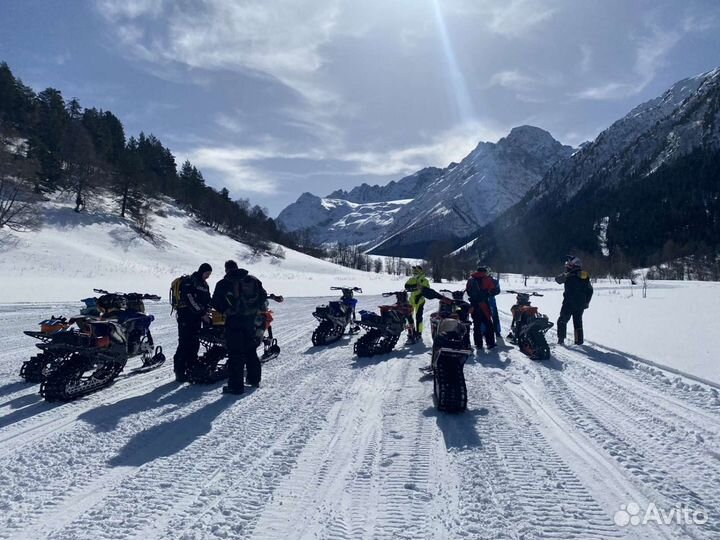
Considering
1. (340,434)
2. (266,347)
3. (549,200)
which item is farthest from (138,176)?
(549,200)

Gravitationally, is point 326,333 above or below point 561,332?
below

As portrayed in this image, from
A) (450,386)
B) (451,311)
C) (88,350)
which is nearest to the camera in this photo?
(450,386)

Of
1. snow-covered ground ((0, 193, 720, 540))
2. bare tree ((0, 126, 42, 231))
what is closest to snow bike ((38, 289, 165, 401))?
snow-covered ground ((0, 193, 720, 540))

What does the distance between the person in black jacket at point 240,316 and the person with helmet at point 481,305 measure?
204 inches

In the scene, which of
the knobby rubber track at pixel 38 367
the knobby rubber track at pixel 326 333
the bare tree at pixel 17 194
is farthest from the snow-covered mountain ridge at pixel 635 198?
the knobby rubber track at pixel 38 367

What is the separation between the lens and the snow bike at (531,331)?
27.6ft

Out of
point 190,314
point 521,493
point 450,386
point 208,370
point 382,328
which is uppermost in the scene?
point 190,314

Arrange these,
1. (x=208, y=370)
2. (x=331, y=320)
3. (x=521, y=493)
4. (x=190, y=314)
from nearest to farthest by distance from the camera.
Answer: (x=521, y=493) → (x=208, y=370) → (x=190, y=314) → (x=331, y=320)

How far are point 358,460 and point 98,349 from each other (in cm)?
429

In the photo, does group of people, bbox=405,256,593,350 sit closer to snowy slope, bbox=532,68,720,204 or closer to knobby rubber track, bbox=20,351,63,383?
knobby rubber track, bbox=20,351,63,383

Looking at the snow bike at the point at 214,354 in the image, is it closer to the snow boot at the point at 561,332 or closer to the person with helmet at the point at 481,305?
the person with helmet at the point at 481,305

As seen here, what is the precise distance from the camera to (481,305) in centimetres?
977

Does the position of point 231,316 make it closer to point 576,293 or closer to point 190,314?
point 190,314

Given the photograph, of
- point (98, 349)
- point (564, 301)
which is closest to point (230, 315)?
point (98, 349)
